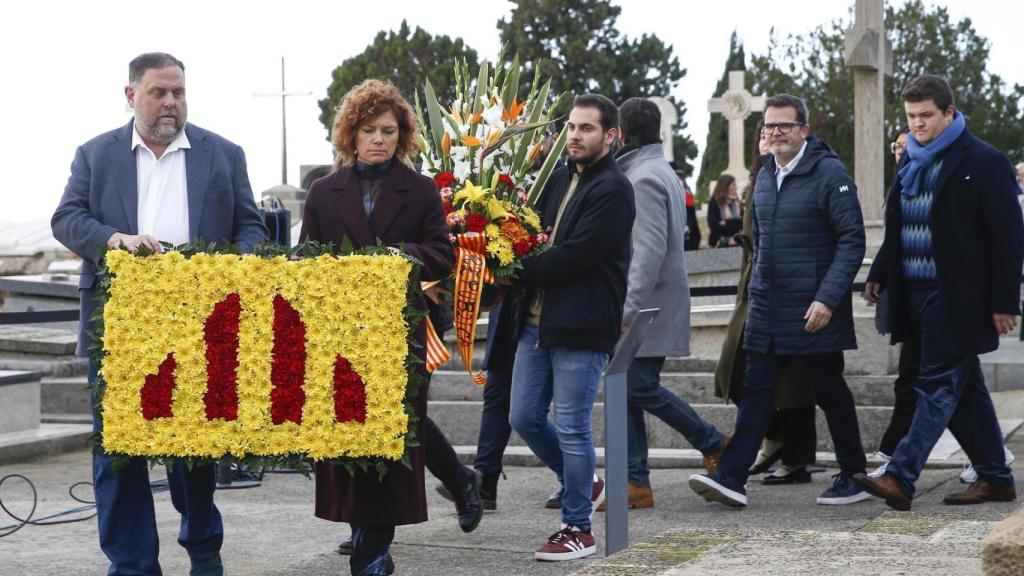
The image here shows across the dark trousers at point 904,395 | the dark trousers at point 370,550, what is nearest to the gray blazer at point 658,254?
the dark trousers at point 904,395

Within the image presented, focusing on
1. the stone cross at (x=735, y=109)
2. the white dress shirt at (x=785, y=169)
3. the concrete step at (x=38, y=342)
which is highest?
the stone cross at (x=735, y=109)

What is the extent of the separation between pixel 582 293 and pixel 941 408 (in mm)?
1897

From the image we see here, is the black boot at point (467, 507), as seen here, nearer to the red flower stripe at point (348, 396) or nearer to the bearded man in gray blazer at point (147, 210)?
the bearded man in gray blazer at point (147, 210)

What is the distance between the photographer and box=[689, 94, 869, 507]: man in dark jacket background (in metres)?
7.13

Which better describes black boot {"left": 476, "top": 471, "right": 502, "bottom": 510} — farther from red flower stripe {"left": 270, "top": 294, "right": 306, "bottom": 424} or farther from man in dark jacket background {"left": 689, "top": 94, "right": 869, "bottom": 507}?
red flower stripe {"left": 270, "top": 294, "right": 306, "bottom": 424}

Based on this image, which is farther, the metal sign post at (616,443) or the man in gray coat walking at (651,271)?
the man in gray coat walking at (651,271)

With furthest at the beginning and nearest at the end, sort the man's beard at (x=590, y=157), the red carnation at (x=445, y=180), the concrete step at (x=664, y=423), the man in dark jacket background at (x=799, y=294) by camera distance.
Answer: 1. the concrete step at (x=664, y=423)
2. the man in dark jacket background at (x=799, y=294)
3. the red carnation at (x=445, y=180)
4. the man's beard at (x=590, y=157)

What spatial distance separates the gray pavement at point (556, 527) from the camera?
4164mm

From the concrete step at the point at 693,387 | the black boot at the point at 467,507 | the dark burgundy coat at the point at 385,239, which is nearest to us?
the dark burgundy coat at the point at 385,239

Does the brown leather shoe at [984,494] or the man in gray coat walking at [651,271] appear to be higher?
the man in gray coat walking at [651,271]

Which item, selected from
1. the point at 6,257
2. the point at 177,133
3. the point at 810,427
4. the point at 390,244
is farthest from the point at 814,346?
the point at 6,257

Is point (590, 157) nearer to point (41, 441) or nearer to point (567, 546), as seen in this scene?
point (567, 546)

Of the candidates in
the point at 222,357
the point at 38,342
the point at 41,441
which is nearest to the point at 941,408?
the point at 222,357

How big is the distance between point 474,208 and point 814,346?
1862mm
